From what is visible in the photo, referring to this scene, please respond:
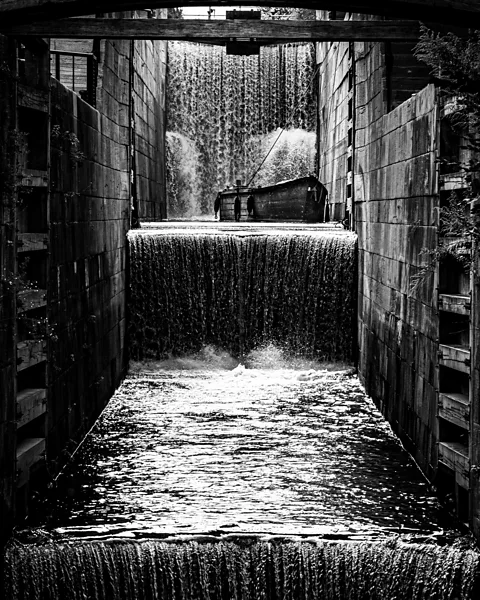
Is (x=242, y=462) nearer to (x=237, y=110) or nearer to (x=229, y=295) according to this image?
(x=229, y=295)

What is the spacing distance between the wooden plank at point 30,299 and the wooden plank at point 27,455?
1148mm

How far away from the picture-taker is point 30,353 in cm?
895

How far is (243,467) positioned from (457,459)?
8.62ft

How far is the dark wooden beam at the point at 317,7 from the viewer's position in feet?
21.8

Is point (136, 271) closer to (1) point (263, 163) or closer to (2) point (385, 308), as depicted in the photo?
(2) point (385, 308)

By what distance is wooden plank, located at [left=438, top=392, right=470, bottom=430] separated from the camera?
866cm

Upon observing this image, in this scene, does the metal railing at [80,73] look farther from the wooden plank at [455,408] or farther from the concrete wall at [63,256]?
the wooden plank at [455,408]

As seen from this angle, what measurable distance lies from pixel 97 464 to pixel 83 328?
1846 mm

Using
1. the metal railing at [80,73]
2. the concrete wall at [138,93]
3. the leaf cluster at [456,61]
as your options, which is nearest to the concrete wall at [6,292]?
the leaf cluster at [456,61]

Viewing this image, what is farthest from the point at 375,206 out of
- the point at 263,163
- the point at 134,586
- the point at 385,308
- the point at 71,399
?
the point at 263,163

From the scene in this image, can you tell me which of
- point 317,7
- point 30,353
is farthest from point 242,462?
point 317,7

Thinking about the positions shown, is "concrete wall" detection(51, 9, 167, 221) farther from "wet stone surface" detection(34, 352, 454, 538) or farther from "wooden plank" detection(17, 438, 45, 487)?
"wooden plank" detection(17, 438, 45, 487)

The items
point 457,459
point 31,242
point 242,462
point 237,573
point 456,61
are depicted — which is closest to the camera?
point 456,61

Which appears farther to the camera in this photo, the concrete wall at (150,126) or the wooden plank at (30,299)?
the concrete wall at (150,126)
